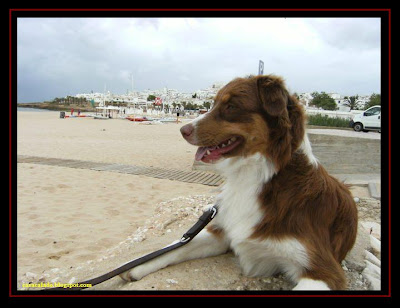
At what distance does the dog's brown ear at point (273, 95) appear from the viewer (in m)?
2.57

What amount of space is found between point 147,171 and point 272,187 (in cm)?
814

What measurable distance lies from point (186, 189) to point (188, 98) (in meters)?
142

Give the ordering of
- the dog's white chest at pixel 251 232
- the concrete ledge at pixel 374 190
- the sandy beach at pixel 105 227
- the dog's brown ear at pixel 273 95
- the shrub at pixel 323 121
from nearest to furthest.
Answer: the dog's white chest at pixel 251 232
the dog's brown ear at pixel 273 95
the sandy beach at pixel 105 227
the concrete ledge at pixel 374 190
the shrub at pixel 323 121

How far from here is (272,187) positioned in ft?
8.53

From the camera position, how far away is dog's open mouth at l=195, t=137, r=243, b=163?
2.71 metres

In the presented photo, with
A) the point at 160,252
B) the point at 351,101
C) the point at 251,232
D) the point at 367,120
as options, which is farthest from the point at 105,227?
the point at 351,101

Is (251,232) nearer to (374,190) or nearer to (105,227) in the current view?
(105,227)

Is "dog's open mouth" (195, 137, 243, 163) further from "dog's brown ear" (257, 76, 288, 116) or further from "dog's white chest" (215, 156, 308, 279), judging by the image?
"dog's brown ear" (257, 76, 288, 116)

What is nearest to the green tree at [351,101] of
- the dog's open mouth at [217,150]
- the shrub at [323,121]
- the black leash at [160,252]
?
the shrub at [323,121]

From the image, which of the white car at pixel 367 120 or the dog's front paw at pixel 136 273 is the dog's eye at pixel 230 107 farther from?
the white car at pixel 367 120

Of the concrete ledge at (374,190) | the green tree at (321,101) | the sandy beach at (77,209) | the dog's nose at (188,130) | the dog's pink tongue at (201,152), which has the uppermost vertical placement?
the green tree at (321,101)

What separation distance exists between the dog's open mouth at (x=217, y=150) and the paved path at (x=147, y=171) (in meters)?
6.21

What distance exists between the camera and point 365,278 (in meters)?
2.89

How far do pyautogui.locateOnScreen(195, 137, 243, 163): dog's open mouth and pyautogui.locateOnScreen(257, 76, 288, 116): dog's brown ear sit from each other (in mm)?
378
